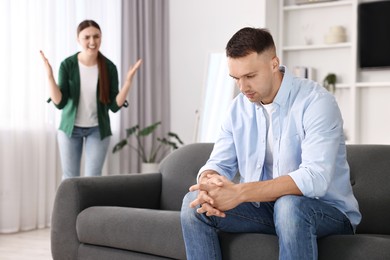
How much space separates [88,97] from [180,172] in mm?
1605

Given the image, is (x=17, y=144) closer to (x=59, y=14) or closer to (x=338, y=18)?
(x=59, y=14)

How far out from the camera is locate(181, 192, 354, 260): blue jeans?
2.15 metres

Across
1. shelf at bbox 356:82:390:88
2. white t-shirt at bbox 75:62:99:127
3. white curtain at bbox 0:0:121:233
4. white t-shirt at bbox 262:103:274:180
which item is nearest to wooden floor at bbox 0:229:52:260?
white curtain at bbox 0:0:121:233

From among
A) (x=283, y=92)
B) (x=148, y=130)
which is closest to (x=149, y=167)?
(x=148, y=130)

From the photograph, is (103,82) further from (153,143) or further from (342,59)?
(342,59)

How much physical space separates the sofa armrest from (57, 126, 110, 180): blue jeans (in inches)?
55.0

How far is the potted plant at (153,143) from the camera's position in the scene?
614 cm

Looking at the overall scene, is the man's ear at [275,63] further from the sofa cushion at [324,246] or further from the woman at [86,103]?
the woman at [86,103]

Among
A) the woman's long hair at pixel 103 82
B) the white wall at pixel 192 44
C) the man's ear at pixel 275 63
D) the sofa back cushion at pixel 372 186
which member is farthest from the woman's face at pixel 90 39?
the man's ear at pixel 275 63

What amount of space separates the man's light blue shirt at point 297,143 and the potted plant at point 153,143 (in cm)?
354

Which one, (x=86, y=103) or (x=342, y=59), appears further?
(x=342, y=59)

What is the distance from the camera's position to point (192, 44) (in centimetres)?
672

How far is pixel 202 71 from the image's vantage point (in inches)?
262

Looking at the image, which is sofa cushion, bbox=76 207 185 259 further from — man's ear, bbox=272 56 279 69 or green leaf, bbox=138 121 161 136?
green leaf, bbox=138 121 161 136
